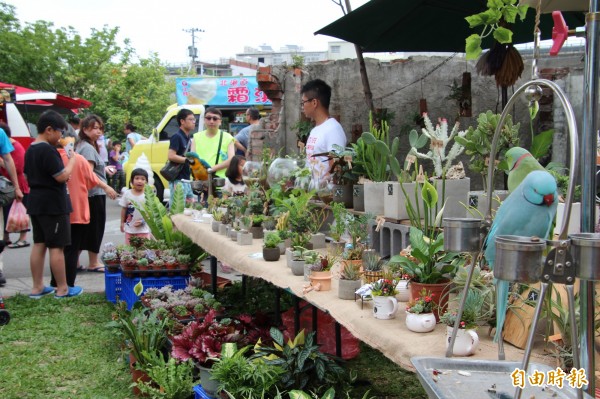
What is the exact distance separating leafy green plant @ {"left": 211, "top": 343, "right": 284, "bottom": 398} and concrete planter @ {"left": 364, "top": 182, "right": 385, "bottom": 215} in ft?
3.49

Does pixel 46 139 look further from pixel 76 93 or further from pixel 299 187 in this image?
pixel 76 93

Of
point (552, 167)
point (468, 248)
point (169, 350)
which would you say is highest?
point (552, 167)

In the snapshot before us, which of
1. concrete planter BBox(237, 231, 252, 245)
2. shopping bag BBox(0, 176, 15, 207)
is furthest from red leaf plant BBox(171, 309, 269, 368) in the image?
shopping bag BBox(0, 176, 15, 207)

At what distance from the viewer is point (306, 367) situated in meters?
2.86

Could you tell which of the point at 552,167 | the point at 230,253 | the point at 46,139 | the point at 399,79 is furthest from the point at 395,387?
the point at 399,79

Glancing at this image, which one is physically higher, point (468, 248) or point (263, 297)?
point (468, 248)

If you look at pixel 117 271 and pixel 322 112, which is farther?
pixel 117 271

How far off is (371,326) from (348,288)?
0.36 metres

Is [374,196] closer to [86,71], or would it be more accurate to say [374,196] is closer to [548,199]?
[548,199]

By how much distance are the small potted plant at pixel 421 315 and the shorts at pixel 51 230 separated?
397 centimetres

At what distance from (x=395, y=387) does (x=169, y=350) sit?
1385mm

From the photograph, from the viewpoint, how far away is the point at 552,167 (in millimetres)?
2781

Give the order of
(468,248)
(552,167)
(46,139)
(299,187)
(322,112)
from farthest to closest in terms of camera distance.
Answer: (46,139) → (322,112) → (299,187) → (552,167) → (468,248)

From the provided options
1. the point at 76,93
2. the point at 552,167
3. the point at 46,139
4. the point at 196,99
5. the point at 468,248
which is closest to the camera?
the point at 468,248
